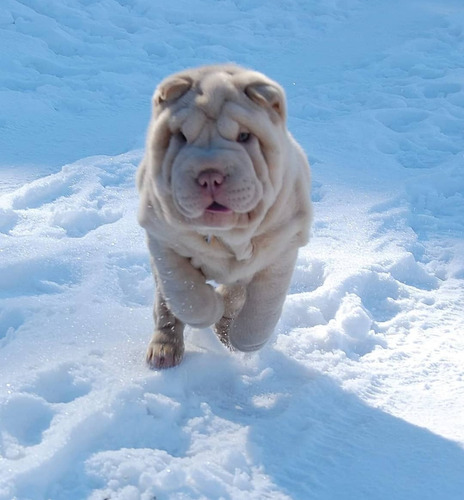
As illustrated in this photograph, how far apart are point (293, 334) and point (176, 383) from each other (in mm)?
849

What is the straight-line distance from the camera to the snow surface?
304cm

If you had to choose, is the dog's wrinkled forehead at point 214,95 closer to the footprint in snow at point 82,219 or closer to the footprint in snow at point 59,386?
the footprint in snow at point 59,386

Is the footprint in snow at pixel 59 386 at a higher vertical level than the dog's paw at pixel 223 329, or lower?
higher

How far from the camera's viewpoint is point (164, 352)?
3.71 metres

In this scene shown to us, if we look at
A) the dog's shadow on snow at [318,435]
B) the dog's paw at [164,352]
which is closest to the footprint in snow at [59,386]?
the dog's paw at [164,352]

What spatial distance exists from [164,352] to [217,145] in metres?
1.13

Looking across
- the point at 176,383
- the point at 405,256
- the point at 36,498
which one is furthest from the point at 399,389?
the point at 36,498

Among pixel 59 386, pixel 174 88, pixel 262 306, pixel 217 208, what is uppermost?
pixel 174 88

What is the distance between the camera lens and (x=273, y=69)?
8.82m

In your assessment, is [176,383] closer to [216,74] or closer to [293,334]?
[293,334]

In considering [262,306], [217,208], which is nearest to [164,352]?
[262,306]

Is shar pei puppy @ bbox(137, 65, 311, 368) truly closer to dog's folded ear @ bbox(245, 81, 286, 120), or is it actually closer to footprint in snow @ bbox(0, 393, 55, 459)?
dog's folded ear @ bbox(245, 81, 286, 120)

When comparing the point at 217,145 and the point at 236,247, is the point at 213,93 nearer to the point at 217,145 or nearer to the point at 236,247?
the point at 217,145

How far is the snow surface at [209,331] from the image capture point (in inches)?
120
